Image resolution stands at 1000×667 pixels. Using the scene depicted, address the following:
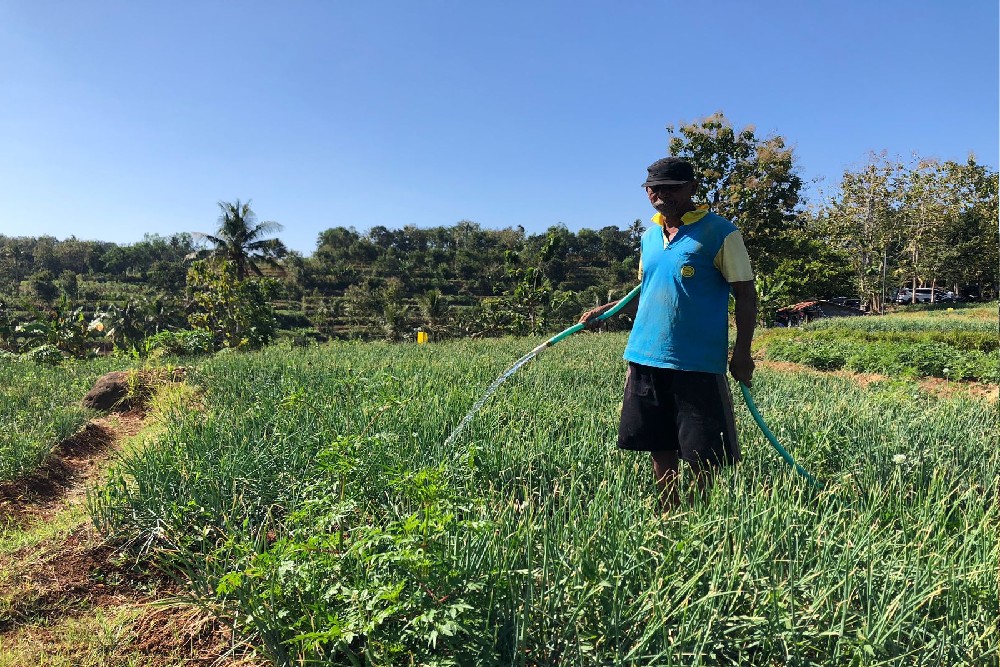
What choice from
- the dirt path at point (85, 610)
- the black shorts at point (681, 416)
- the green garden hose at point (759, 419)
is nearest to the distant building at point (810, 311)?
the green garden hose at point (759, 419)

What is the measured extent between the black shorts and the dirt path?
5.32 ft

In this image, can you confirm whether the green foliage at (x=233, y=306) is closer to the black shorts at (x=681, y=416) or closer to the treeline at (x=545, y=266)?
the treeline at (x=545, y=266)

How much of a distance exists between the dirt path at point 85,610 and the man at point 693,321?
172 cm

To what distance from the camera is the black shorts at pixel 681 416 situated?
216 centimetres

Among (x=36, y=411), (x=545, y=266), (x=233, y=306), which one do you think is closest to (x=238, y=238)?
(x=233, y=306)

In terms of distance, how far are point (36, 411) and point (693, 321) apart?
5.50 metres

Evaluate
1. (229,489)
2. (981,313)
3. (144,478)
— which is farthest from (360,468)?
(981,313)

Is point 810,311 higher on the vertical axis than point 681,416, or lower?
higher

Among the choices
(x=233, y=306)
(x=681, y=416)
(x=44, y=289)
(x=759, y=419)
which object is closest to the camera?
(x=681, y=416)

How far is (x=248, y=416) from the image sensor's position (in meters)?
3.23

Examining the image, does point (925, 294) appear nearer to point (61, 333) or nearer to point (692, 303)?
point (692, 303)

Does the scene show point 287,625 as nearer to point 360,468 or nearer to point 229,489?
point 360,468

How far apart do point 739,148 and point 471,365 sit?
17290 mm

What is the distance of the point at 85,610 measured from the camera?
6.43 feet
